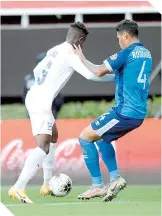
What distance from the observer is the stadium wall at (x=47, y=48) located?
2244 centimetres

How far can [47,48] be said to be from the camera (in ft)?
73.9

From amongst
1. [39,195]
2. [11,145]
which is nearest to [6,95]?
[11,145]

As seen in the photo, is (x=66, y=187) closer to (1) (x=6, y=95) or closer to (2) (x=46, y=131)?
(2) (x=46, y=131)

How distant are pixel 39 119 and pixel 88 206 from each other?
4.79 ft

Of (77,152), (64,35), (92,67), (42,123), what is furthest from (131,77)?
(64,35)

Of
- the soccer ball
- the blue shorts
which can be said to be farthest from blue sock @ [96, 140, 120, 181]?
the soccer ball

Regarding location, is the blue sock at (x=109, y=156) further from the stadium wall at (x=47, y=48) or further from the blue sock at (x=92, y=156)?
the stadium wall at (x=47, y=48)

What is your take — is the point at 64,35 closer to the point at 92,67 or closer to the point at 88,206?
the point at 92,67

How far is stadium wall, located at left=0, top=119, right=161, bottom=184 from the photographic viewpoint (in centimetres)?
1609

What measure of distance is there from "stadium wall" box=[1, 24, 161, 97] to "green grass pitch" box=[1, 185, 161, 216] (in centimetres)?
893

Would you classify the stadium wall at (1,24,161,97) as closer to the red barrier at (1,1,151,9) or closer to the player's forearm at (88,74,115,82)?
the red barrier at (1,1,151,9)

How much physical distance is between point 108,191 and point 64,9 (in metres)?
11.0

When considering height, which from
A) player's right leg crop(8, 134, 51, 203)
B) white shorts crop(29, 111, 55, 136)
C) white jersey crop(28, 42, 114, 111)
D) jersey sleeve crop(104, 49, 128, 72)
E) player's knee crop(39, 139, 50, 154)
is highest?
jersey sleeve crop(104, 49, 128, 72)

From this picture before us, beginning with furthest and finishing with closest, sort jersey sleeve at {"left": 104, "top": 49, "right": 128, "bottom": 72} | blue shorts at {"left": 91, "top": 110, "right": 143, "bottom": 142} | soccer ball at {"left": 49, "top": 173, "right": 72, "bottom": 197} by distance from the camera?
1. soccer ball at {"left": 49, "top": 173, "right": 72, "bottom": 197}
2. blue shorts at {"left": 91, "top": 110, "right": 143, "bottom": 142}
3. jersey sleeve at {"left": 104, "top": 49, "right": 128, "bottom": 72}
